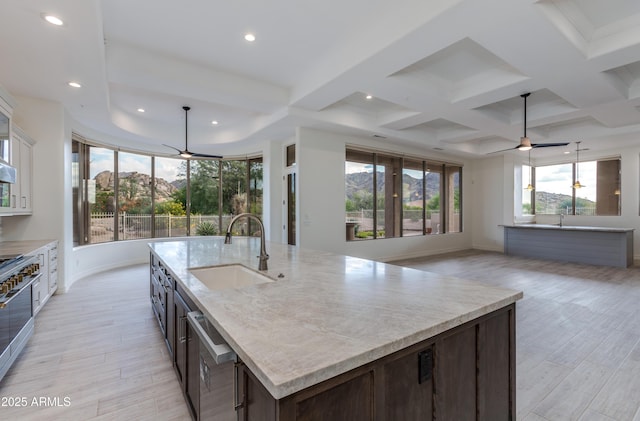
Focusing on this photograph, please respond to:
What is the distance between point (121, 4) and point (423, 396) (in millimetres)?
3853

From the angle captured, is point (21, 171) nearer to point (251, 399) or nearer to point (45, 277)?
point (45, 277)

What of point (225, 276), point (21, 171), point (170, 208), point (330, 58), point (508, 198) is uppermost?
point (330, 58)

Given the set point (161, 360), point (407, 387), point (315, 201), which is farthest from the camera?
point (315, 201)

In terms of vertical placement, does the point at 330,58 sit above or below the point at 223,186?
above

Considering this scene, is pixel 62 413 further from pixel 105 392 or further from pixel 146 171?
pixel 146 171

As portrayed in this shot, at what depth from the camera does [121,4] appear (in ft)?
9.01

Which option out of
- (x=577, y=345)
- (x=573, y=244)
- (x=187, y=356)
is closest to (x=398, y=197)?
(x=573, y=244)

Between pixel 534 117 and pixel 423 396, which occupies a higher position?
pixel 534 117

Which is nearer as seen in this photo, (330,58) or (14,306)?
(14,306)

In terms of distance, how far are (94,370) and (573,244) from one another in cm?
930

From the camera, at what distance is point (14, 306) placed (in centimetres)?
241

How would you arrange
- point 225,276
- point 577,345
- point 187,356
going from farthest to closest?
point 577,345, point 225,276, point 187,356

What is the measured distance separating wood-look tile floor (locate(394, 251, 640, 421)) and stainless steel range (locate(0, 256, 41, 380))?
12.4ft

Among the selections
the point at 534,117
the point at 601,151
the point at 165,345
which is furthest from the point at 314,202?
the point at 601,151
